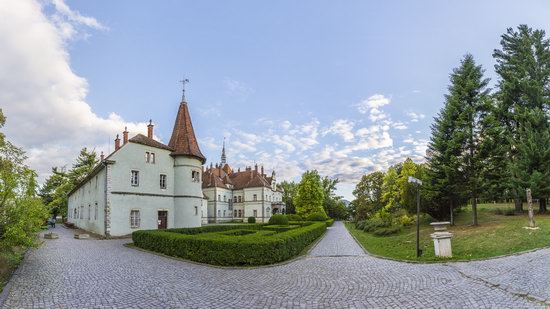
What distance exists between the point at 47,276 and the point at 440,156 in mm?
21038

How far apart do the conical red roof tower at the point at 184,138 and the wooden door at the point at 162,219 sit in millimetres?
5335

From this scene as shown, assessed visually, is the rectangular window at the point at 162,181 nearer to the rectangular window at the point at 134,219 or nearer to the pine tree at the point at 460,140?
the rectangular window at the point at 134,219

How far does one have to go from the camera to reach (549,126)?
20.9 m

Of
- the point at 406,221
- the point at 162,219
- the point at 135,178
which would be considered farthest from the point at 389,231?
the point at 135,178

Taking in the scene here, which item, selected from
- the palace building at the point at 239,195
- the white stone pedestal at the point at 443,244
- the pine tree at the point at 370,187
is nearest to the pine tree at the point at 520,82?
→ the white stone pedestal at the point at 443,244

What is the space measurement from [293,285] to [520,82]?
22953 millimetres

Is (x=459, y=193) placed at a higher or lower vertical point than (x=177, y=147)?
lower

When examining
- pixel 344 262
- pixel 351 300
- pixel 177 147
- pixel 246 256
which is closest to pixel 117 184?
pixel 177 147

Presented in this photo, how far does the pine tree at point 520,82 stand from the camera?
21750 mm

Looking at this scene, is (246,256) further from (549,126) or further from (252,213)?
(252,213)

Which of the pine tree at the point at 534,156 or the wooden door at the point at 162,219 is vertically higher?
the pine tree at the point at 534,156

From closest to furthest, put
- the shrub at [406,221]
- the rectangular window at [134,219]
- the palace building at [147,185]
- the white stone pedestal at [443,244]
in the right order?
the white stone pedestal at [443,244] < the palace building at [147,185] < the rectangular window at [134,219] < the shrub at [406,221]

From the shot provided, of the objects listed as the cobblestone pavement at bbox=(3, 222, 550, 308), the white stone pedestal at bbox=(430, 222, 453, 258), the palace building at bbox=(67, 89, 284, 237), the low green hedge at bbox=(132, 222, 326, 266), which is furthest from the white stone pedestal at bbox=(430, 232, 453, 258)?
the palace building at bbox=(67, 89, 284, 237)

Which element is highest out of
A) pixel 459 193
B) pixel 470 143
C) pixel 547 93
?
pixel 547 93
